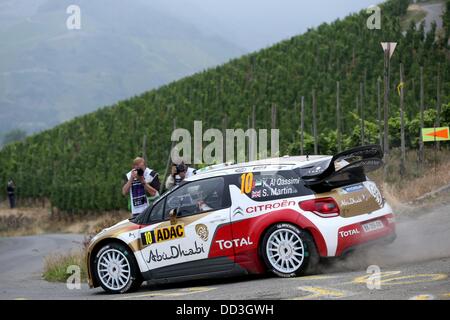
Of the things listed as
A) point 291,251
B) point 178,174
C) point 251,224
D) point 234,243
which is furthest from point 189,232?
point 178,174

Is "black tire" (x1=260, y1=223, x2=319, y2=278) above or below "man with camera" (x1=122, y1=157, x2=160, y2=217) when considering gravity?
below

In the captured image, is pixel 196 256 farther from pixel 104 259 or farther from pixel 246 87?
pixel 246 87

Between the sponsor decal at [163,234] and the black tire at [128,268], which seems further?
the black tire at [128,268]

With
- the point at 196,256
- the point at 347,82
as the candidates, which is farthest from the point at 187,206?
the point at 347,82

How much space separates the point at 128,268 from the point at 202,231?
123 cm

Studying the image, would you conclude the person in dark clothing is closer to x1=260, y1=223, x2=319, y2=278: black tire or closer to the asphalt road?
the asphalt road

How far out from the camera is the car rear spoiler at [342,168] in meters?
11.2

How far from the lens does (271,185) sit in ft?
37.7

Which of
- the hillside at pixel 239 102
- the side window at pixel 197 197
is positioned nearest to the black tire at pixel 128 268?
the side window at pixel 197 197

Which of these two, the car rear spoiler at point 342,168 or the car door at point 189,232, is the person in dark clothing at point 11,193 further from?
the car rear spoiler at point 342,168

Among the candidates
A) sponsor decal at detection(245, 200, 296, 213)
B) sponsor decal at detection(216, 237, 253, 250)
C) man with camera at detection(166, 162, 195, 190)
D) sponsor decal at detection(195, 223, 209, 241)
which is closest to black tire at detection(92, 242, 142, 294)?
sponsor decal at detection(195, 223, 209, 241)

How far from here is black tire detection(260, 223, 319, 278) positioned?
431 inches

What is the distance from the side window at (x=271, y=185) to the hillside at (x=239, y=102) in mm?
27424

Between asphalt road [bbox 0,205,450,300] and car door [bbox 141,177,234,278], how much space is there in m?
0.30
